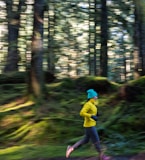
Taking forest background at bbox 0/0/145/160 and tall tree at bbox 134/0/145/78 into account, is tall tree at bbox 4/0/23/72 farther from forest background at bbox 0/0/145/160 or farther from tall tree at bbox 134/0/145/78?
tall tree at bbox 134/0/145/78

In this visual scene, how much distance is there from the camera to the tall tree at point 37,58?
13.2 meters

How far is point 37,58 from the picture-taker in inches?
522

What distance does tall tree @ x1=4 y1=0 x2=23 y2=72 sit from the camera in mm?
13979

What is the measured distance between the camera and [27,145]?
1050 centimetres

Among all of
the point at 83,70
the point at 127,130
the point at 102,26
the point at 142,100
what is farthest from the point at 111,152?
the point at 83,70

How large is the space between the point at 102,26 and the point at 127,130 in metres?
7.88

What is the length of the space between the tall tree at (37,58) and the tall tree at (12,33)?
1.11 metres

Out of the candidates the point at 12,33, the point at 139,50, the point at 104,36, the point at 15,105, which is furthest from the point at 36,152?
the point at 12,33

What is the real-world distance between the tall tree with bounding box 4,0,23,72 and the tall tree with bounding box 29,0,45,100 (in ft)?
3.64

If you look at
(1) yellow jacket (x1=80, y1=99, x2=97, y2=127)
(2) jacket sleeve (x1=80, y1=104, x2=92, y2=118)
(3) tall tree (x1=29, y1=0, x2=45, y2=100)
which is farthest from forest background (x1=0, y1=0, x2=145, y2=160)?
(2) jacket sleeve (x1=80, y1=104, x2=92, y2=118)

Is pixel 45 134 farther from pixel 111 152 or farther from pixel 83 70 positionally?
pixel 83 70

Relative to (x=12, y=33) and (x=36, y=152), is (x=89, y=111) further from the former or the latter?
(x=12, y=33)

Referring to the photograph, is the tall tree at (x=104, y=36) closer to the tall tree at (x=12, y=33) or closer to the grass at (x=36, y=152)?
the tall tree at (x=12, y=33)

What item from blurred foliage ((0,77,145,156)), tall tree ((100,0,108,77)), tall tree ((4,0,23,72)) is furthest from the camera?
tall tree ((100,0,108,77))
